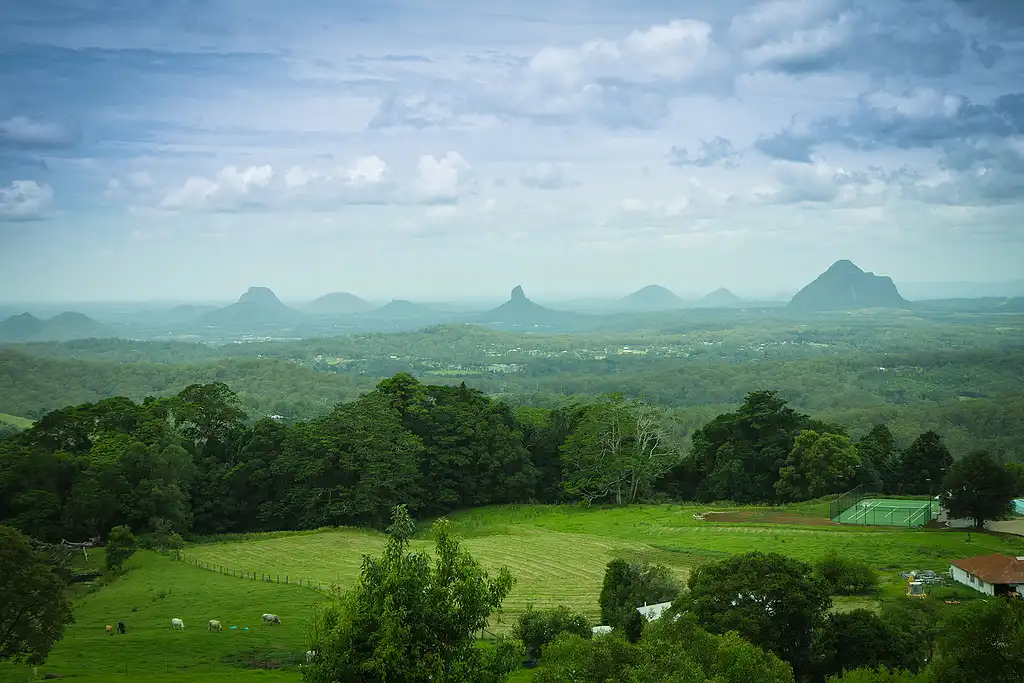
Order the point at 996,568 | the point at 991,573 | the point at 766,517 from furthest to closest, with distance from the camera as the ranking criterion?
the point at 766,517
the point at 996,568
the point at 991,573

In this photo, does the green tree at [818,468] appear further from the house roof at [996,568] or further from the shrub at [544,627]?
the shrub at [544,627]

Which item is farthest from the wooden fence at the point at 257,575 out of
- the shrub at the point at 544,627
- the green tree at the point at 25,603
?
the green tree at the point at 25,603

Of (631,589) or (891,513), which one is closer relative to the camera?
(631,589)

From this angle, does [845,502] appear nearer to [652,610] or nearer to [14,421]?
[652,610]

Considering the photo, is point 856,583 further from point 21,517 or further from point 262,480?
point 21,517

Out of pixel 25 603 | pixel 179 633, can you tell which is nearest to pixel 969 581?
pixel 179 633

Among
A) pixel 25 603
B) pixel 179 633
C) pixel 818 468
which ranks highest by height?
pixel 25 603
